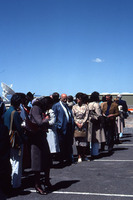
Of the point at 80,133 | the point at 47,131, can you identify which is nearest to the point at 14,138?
the point at 47,131

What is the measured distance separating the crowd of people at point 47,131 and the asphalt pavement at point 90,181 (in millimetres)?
261

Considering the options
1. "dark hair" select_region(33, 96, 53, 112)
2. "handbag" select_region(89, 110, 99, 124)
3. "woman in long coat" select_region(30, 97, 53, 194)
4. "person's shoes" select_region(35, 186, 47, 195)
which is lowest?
"person's shoes" select_region(35, 186, 47, 195)

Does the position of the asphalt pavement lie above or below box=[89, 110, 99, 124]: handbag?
below

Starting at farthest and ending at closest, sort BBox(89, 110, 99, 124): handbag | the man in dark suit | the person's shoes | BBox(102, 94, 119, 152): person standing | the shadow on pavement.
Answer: BBox(102, 94, 119, 152): person standing → BBox(89, 110, 99, 124): handbag → the man in dark suit → the shadow on pavement → the person's shoes

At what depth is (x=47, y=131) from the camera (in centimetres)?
562

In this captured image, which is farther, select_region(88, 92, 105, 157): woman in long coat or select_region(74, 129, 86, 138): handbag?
select_region(88, 92, 105, 157): woman in long coat

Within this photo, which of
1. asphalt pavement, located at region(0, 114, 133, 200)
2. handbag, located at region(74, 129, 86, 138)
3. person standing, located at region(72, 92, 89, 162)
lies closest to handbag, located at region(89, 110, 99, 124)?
person standing, located at region(72, 92, 89, 162)

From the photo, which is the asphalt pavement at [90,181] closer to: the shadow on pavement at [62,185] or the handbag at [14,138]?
the shadow on pavement at [62,185]

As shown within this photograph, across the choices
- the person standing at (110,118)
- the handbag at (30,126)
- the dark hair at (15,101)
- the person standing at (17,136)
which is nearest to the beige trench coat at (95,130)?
the person standing at (110,118)

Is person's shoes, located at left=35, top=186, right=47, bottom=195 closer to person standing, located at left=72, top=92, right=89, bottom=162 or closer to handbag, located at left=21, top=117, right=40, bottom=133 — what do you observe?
handbag, located at left=21, top=117, right=40, bottom=133

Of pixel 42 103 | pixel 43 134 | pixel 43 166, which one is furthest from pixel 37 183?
pixel 42 103

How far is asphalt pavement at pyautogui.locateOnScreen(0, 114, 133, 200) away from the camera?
5.38 meters

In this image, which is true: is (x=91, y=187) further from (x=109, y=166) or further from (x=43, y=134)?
(x=109, y=166)

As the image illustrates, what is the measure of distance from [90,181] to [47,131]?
5.19ft
